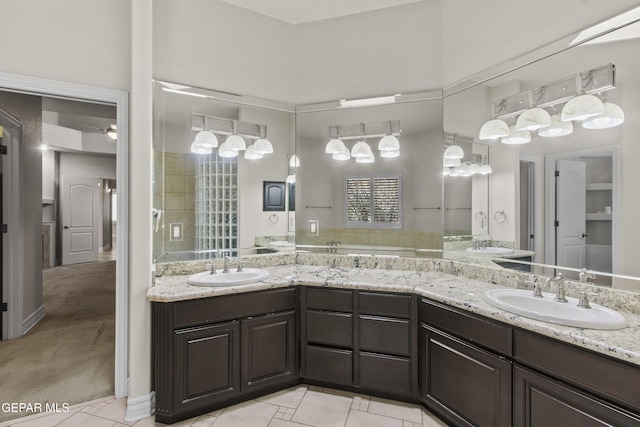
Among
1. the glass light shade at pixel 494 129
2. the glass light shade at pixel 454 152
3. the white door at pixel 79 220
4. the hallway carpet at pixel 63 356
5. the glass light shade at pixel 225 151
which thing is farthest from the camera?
the white door at pixel 79 220

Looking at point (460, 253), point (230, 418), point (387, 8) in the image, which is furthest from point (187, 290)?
point (387, 8)

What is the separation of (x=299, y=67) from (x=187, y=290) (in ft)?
7.25

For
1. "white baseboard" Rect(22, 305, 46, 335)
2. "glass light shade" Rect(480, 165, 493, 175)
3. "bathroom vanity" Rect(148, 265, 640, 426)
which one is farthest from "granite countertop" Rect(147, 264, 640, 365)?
"white baseboard" Rect(22, 305, 46, 335)

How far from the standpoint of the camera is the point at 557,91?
6.41 ft

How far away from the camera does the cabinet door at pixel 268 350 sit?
2.21m

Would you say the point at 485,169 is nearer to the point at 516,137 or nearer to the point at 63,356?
the point at 516,137

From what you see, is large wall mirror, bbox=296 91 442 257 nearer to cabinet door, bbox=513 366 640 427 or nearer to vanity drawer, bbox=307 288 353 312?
vanity drawer, bbox=307 288 353 312

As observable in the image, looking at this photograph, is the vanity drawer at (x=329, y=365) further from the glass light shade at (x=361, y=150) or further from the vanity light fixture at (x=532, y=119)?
the vanity light fixture at (x=532, y=119)

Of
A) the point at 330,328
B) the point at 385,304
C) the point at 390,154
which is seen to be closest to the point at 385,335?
the point at 385,304

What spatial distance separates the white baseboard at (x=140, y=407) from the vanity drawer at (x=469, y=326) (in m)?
1.89

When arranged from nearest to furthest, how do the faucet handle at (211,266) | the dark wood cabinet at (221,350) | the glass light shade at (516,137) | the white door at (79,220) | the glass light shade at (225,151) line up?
the dark wood cabinet at (221,350)
the glass light shade at (516,137)
the faucet handle at (211,266)
the glass light shade at (225,151)
the white door at (79,220)

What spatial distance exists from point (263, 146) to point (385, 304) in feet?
5.58

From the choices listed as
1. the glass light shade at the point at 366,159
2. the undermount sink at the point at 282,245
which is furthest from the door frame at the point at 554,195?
the undermount sink at the point at 282,245

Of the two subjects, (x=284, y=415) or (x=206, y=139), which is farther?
(x=206, y=139)
